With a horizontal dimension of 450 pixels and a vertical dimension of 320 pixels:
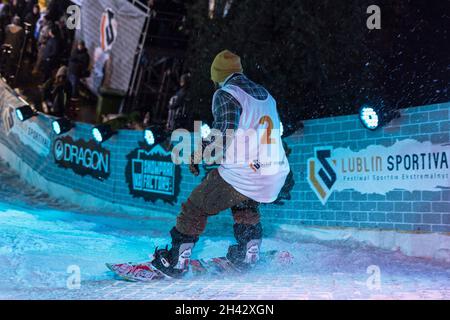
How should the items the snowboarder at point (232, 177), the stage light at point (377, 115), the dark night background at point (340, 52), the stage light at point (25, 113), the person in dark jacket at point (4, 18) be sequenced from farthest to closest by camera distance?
the person in dark jacket at point (4, 18) < the stage light at point (25, 113) < the dark night background at point (340, 52) < the stage light at point (377, 115) < the snowboarder at point (232, 177)

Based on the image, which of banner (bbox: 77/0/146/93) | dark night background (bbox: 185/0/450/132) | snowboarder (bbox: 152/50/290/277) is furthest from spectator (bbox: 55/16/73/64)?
snowboarder (bbox: 152/50/290/277)

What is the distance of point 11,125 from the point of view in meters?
11.1

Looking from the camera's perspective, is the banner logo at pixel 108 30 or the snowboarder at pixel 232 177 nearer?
the snowboarder at pixel 232 177

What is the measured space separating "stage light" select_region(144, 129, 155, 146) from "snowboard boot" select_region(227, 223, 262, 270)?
11.9 feet

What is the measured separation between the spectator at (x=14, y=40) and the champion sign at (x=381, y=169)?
9.90 m

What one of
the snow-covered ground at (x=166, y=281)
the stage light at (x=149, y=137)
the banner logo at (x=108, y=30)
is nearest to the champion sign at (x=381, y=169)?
the snow-covered ground at (x=166, y=281)

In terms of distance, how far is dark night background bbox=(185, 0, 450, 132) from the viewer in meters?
6.92

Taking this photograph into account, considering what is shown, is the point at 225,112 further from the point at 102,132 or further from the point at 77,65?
the point at 77,65

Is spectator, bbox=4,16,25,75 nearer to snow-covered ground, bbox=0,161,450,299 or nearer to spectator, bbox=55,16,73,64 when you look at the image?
spectator, bbox=55,16,73,64

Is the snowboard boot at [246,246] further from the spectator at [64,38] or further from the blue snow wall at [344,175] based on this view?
the spectator at [64,38]

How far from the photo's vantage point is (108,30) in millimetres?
12750

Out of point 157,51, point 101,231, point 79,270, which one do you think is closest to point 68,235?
point 101,231

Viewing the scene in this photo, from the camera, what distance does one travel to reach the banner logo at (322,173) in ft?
21.0
